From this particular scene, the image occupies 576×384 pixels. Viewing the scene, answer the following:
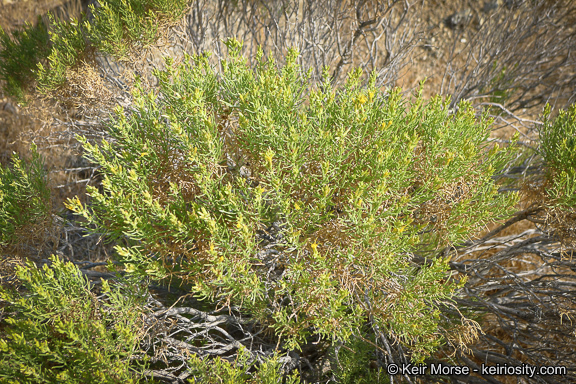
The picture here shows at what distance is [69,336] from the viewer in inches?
69.6

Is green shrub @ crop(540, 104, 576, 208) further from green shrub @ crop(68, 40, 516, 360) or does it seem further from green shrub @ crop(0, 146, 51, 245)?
green shrub @ crop(0, 146, 51, 245)

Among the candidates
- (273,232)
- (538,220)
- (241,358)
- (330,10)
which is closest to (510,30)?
(330,10)

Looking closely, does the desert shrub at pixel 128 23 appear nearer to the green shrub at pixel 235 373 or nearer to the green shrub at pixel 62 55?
the green shrub at pixel 62 55

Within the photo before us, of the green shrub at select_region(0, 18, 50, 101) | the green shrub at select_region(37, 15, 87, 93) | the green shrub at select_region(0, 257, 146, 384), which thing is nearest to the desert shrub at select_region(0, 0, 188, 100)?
the green shrub at select_region(37, 15, 87, 93)

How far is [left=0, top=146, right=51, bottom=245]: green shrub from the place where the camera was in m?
2.43

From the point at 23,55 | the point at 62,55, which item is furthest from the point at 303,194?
the point at 23,55

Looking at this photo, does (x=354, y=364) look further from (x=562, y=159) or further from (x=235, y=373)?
(x=562, y=159)

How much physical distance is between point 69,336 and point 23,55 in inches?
A: 127

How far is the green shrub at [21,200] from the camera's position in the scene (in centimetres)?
243

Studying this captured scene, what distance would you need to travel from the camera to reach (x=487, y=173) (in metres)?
2.03

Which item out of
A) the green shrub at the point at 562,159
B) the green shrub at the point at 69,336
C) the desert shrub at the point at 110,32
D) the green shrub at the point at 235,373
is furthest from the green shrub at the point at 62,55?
the green shrub at the point at 562,159

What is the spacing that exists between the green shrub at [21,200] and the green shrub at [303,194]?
0.90 m

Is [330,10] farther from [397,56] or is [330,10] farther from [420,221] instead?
[420,221]

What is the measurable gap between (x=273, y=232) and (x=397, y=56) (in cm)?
281
